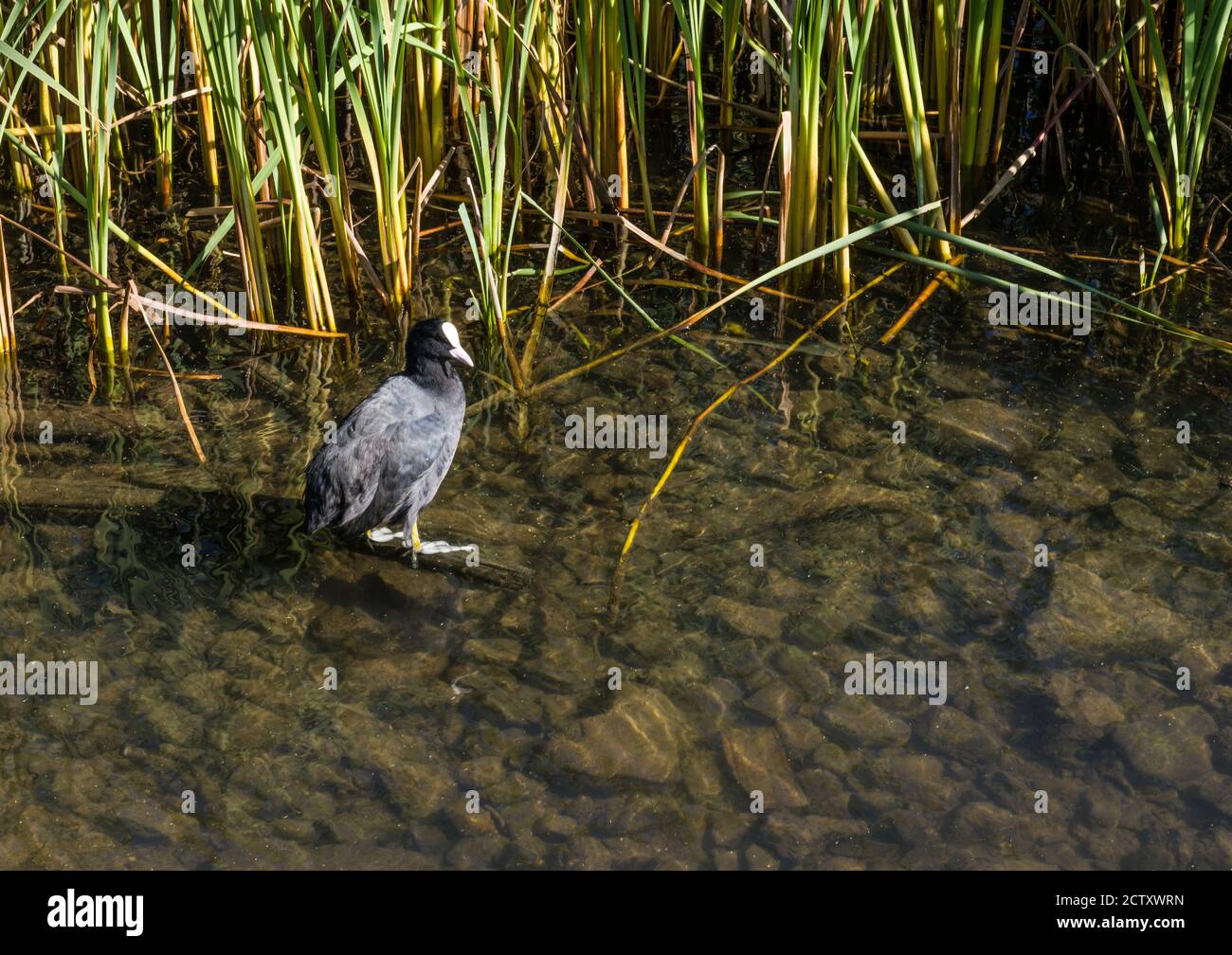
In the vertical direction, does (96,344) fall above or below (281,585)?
above

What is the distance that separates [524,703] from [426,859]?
0.72 meters

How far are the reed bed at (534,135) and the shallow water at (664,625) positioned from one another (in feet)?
2.00

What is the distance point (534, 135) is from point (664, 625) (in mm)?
3876

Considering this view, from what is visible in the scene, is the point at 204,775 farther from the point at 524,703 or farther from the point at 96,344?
the point at 96,344

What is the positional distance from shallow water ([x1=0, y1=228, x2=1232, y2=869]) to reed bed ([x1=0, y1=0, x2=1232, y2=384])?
0.61m

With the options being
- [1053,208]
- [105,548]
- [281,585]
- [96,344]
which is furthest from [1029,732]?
[96,344]

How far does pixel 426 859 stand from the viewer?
13.2ft

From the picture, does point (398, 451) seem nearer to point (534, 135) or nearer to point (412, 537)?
point (412, 537)

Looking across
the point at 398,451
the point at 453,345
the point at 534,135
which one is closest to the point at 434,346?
the point at 453,345

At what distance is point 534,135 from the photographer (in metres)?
7.70

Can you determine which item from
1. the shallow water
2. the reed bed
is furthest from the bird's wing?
the reed bed

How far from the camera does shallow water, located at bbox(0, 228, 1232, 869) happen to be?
4.11 m

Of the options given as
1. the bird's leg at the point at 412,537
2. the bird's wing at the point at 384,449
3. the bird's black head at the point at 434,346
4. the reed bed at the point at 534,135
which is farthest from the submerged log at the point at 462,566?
the reed bed at the point at 534,135

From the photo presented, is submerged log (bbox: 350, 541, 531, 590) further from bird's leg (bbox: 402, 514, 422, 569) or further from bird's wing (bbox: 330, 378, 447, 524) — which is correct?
bird's wing (bbox: 330, 378, 447, 524)
